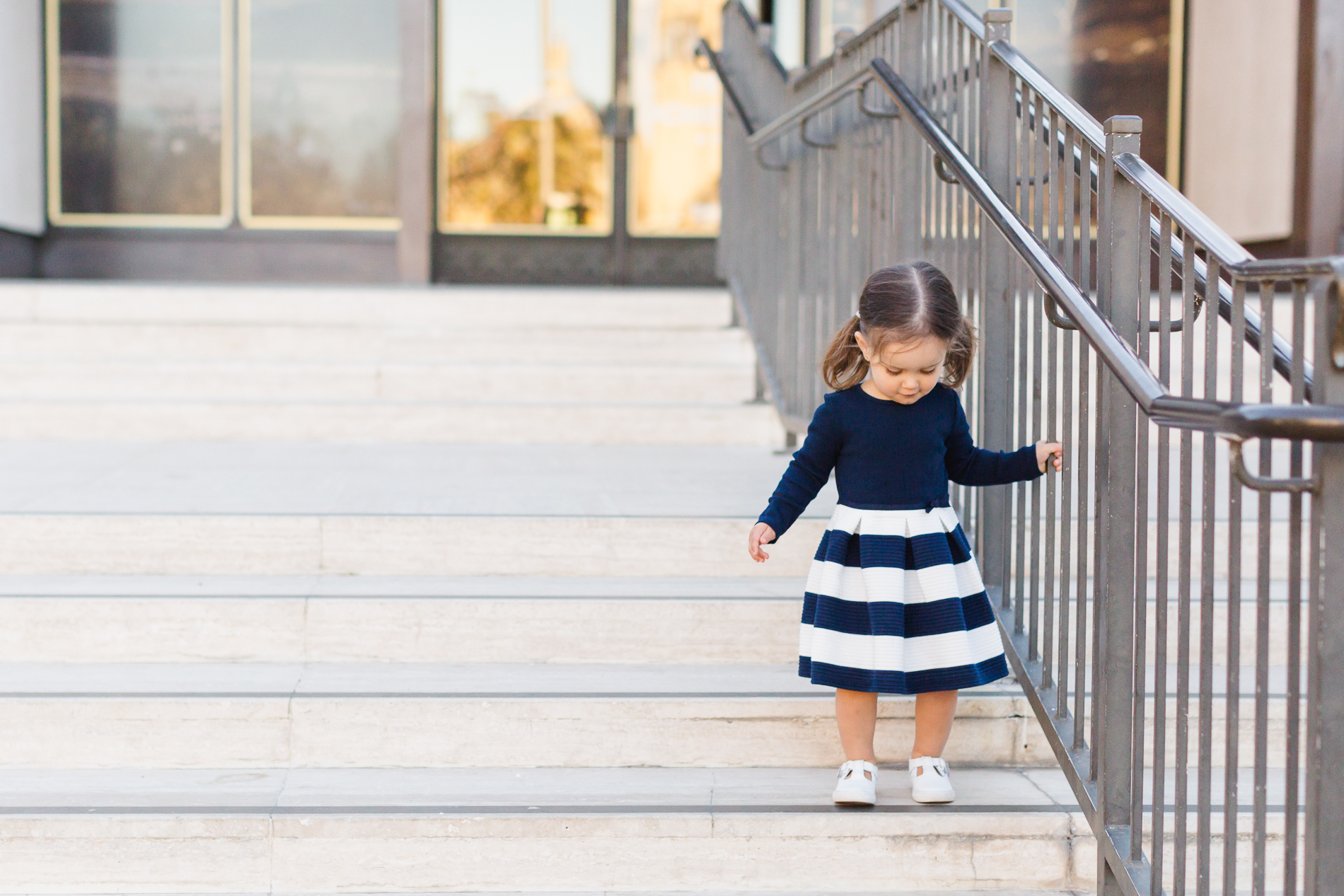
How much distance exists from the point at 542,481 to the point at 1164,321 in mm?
2228

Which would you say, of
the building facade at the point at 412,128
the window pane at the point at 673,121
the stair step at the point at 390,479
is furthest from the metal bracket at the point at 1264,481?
the window pane at the point at 673,121

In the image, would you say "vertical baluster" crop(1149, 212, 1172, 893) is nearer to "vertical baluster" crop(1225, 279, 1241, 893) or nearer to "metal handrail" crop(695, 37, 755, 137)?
"vertical baluster" crop(1225, 279, 1241, 893)

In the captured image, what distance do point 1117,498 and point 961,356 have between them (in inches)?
18.8

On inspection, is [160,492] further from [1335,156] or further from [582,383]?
[1335,156]

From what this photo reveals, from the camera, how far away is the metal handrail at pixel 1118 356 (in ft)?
4.87

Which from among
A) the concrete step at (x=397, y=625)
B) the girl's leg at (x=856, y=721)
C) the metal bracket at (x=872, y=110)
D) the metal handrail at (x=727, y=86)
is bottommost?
the girl's leg at (x=856, y=721)

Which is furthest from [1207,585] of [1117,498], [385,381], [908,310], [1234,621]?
[385,381]

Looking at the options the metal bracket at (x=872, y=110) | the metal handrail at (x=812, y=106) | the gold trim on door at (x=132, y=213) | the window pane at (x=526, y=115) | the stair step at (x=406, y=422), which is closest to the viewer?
the metal bracket at (x=872, y=110)

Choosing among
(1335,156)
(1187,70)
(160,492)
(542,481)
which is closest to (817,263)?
(542,481)

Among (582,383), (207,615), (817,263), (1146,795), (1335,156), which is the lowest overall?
(1146,795)

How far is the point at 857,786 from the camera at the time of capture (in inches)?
90.7

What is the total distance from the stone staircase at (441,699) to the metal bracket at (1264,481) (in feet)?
3.19

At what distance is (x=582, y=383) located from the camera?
502 cm

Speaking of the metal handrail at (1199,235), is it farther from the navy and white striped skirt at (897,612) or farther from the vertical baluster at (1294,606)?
the navy and white striped skirt at (897,612)
